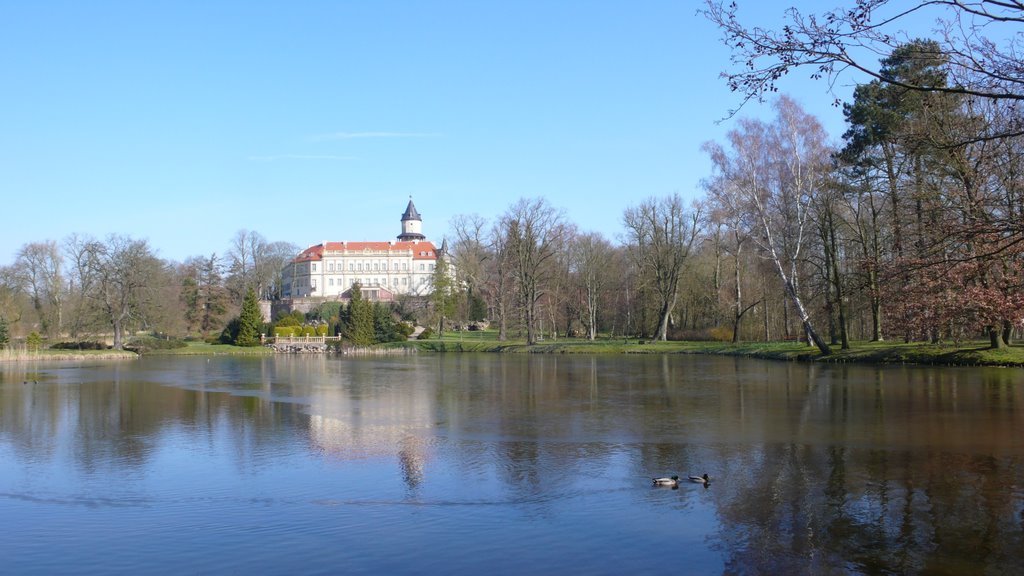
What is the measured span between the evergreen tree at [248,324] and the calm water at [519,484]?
3472 centimetres

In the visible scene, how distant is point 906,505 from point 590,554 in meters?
4.20

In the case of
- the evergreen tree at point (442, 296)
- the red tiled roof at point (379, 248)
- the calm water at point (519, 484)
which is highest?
the red tiled roof at point (379, 248)

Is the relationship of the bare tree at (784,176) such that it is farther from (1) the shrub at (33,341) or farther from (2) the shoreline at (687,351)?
(1) the shrub at (33,341)

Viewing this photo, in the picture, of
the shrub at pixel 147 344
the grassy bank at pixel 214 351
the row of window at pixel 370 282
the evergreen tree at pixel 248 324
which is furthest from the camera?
the row of window at pixel 370 282

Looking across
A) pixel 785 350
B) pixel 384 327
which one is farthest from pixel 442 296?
pixel 785 350

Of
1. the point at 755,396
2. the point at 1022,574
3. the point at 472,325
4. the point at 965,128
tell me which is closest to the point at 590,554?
the point at 1022,574

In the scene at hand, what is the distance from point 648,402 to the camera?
788 inches

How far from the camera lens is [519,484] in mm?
10844

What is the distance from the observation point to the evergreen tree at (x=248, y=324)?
55.8m

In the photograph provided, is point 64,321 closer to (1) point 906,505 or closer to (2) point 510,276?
(2) point 510,276

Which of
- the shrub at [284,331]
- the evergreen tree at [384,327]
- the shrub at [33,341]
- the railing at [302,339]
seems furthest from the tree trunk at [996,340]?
the shrub at [33,341]

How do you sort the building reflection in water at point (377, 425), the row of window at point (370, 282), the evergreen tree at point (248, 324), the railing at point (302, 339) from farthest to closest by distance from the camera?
the row of window at point (370, 282), the evergreen tree at point (248, 324), the railing at point (302, 339), the building reflection in water at point (377, 425)

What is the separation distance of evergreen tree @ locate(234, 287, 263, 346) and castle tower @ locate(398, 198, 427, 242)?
6072 cm

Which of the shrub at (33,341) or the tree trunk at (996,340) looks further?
the shrub at (33,341)
